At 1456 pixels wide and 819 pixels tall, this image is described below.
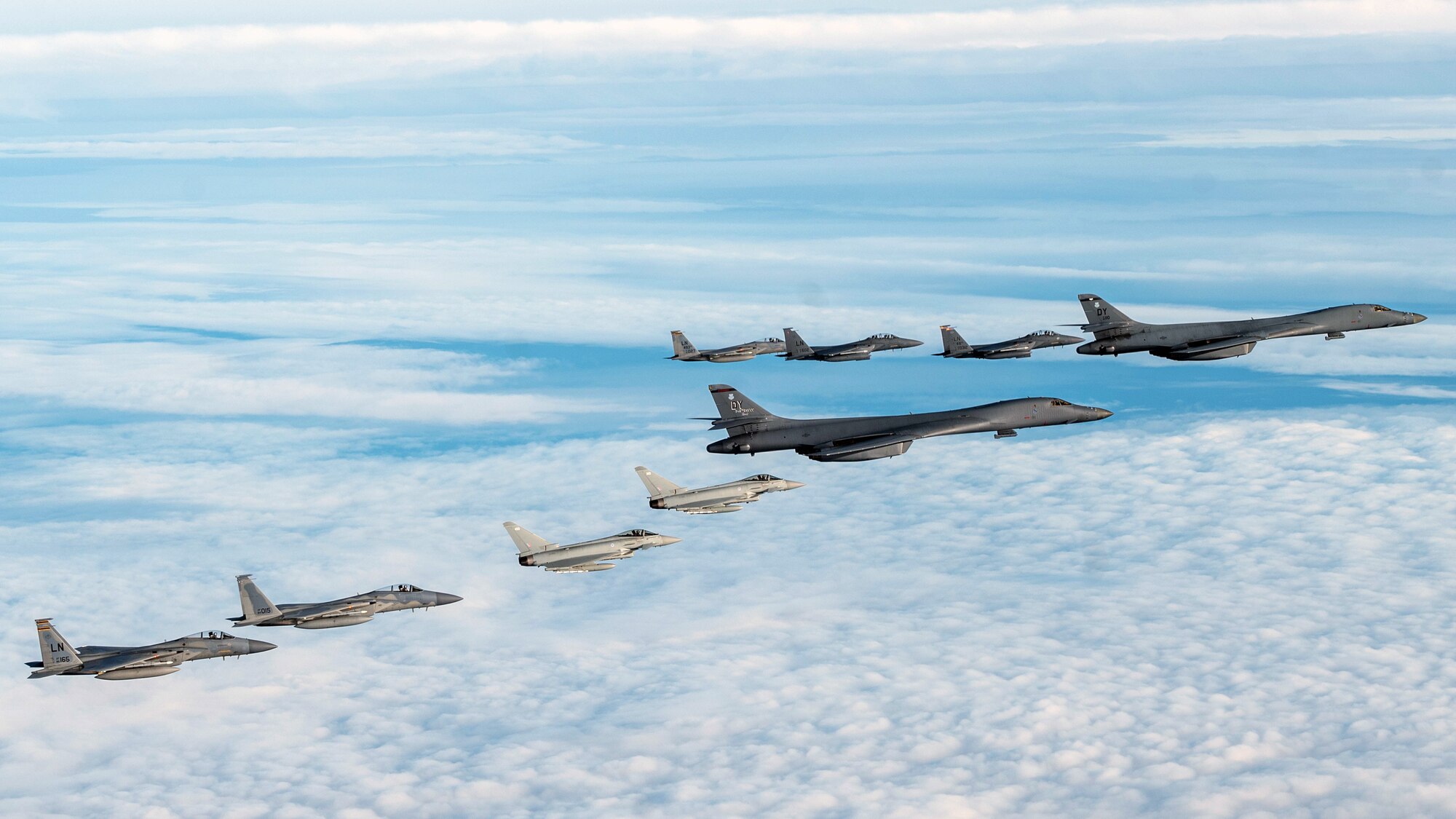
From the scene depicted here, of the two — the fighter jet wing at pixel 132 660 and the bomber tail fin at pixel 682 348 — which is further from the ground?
the bomber tail fin at pixel 682 348

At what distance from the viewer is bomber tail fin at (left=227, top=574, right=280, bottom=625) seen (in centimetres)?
10856

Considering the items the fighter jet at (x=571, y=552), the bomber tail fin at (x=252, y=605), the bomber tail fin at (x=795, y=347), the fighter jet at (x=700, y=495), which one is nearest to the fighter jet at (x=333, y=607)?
the bomber tail fin at (x=252, y=605)

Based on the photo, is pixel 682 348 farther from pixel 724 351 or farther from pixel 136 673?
pixel 136 673

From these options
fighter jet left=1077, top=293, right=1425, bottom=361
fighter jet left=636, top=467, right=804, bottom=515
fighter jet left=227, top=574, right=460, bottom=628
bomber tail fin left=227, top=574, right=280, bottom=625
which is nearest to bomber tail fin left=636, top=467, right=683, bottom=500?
fighter jet left=636, top=467, right=804, bottom=515

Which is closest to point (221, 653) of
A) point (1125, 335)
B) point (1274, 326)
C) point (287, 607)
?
point (287, 607)

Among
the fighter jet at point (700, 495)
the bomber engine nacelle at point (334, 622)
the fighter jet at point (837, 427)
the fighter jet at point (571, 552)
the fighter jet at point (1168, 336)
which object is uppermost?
the fighter jet at point (1168, 336)

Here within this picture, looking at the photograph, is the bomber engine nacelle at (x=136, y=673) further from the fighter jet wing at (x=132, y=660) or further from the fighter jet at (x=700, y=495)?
the fighter jet at (x=700, y=495)

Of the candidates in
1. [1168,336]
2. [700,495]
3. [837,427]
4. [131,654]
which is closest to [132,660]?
[131,654]

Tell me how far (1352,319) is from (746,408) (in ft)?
175

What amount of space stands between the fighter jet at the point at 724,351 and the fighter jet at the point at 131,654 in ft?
168

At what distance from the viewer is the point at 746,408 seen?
373ft

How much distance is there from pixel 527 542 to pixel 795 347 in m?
41.4

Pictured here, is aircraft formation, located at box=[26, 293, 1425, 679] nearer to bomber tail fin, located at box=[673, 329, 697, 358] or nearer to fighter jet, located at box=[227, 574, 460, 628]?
fighter jet, located at box=[227, 574, 460, 628]

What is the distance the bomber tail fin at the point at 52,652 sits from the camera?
107 meters
